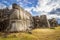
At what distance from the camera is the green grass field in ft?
18.2

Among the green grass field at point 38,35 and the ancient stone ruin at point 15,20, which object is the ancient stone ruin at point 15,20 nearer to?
the ancient stone ruin at point 15,20

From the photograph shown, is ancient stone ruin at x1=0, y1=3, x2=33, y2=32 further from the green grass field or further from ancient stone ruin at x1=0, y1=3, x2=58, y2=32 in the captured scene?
the green grass field

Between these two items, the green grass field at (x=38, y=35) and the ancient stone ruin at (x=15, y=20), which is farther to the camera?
the ancient stone ruin at (x=15, y=20)

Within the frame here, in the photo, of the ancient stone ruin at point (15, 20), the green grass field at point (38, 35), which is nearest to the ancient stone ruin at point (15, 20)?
the ancient stone ruin at point (15, 20)

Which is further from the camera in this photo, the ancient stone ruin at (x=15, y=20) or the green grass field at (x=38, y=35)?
the ancient stone ruin at (x=15, y=20)

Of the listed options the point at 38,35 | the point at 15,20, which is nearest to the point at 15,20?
the point at 15,20

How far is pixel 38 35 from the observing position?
18.7 feet

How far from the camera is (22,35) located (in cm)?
560

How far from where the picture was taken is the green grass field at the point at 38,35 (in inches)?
218

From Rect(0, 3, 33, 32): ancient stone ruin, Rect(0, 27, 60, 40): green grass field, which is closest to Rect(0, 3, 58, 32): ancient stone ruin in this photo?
Rect(0, 3, 33, 32): ancient stone ruin

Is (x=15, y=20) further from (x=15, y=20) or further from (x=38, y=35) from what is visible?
(x=38, y=35)

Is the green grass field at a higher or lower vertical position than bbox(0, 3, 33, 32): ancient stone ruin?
lower

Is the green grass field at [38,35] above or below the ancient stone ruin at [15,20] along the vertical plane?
below

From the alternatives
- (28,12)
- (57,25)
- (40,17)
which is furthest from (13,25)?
(57,25)
